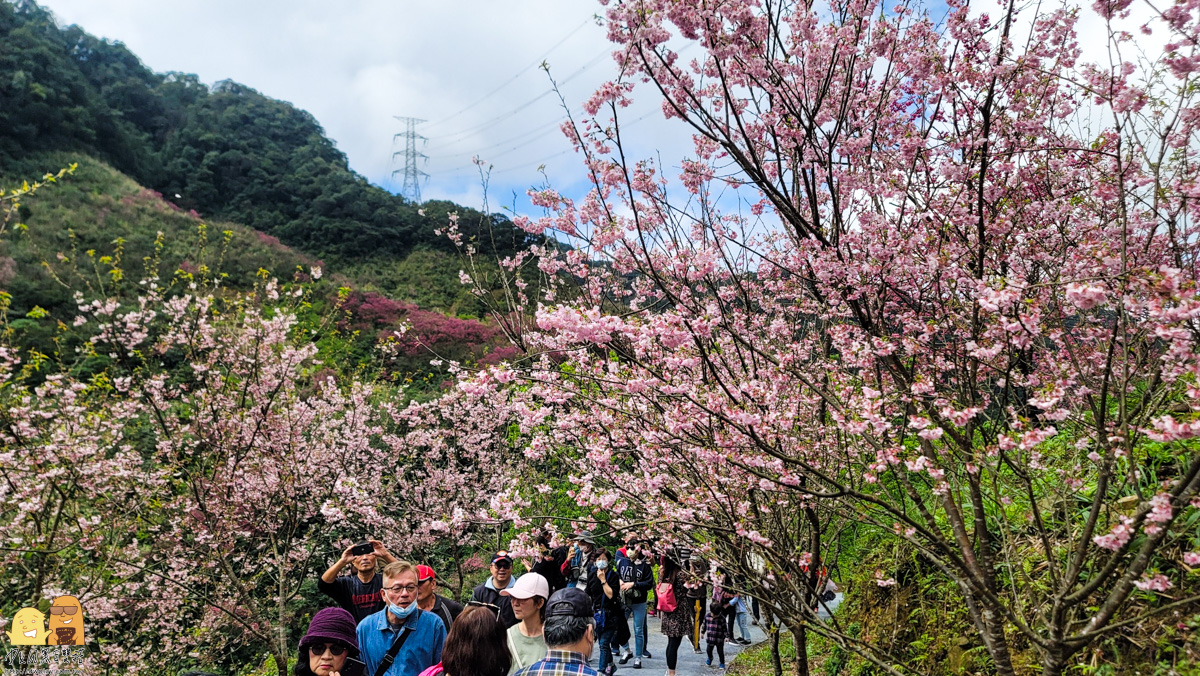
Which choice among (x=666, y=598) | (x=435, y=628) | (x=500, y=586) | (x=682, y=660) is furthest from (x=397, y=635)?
(x=682, y=660)

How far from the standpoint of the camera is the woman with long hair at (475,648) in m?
2.69

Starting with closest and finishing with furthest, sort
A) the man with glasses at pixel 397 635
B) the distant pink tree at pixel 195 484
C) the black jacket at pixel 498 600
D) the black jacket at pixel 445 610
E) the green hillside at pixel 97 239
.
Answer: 1. the man with glasses at pixel 397 635
2. the black jacket at pixel 445 610
3. the black jacket at pixel 498 600
4. the distant pink tree at pixel 195 484
5. the green hillside at pixel 97 239

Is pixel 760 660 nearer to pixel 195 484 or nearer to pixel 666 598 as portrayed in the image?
pixel 666 598

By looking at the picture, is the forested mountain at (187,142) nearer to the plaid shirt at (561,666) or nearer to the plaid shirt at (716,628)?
the plaid shirt at (716,628)

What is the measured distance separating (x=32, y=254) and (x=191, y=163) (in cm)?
1808

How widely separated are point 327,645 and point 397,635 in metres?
0.35

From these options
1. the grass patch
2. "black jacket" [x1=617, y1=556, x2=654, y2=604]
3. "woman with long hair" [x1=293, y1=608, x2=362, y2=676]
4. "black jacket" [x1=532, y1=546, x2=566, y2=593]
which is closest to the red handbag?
"black jacket" [x1=617, y1=556, x2=654, y2=604]

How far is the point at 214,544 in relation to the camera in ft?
19.4

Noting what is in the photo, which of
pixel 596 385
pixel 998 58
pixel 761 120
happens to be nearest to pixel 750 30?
pixel 761 120

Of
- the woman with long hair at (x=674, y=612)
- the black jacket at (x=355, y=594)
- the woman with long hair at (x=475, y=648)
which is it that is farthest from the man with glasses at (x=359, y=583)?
the woman with long hair at (x=674, y=612)

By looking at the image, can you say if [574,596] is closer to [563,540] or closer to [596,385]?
[563,540]

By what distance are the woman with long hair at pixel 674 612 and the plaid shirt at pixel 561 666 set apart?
175 inches

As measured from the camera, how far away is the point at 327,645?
117 inches

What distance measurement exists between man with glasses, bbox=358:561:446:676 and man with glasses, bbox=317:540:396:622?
0.61 meters
